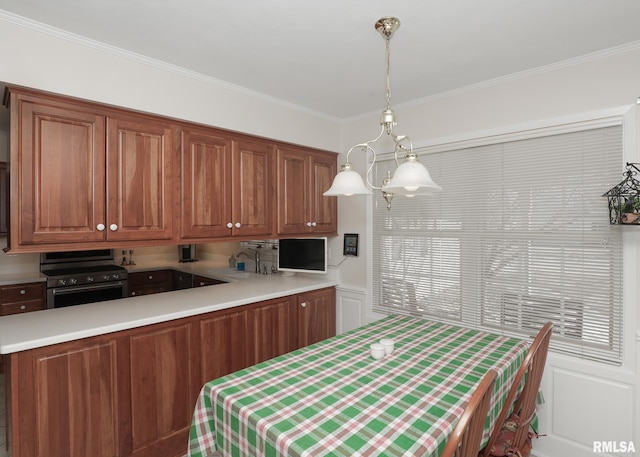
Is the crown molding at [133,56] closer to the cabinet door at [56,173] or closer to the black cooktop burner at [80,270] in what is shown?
the cabinet door at [56,173]

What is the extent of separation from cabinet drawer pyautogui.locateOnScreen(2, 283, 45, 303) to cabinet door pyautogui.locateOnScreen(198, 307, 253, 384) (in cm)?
229

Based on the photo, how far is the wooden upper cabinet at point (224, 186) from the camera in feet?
8.10

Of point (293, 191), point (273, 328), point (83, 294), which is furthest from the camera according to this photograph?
point (83, 294)

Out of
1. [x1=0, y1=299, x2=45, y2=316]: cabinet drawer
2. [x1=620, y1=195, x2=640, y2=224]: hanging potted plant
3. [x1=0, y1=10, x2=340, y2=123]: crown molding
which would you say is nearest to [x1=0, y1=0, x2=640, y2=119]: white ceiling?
[x1=0, y1=10, x2=340, y2=123]: crown molding

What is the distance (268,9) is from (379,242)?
7.02 feet

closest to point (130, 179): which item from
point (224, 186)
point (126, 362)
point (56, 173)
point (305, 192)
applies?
point (56, 173)

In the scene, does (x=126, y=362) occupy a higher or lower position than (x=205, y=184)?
lower

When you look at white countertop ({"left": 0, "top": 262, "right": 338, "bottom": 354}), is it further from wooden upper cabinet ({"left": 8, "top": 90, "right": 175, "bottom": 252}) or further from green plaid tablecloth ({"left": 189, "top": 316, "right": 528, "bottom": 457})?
green plaid tablecloth ({"left": 189, "top": 316, "right": 528, "bottom": 457})

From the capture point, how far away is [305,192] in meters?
3.29

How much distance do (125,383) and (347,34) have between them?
7.75ft

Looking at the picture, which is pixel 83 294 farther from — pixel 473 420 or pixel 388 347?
pixel 473 420

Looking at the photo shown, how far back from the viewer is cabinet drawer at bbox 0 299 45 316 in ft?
10.9

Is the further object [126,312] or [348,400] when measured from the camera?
[126,312]

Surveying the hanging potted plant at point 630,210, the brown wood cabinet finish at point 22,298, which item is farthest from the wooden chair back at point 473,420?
the brown wood cabinet finish at point 22,298
